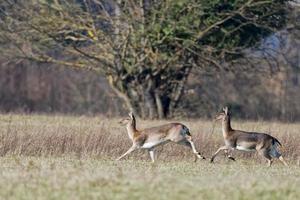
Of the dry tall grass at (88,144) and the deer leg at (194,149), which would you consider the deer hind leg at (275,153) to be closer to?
the deer leg at (194,149)

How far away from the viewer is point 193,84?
4316 centimetres

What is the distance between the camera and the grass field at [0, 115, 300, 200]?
1310cm

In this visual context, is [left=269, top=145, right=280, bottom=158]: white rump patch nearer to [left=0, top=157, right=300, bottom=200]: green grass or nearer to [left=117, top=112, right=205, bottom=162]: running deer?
[left=117, top=112, right=205, bottom=162]: running deer

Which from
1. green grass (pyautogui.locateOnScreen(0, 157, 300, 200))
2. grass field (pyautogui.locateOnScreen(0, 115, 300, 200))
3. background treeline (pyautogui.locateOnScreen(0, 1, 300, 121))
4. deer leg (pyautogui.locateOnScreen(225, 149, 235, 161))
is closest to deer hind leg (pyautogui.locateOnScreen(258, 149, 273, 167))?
grass field (pyautogui.locateOnScreen(0, 115, 300, 200))

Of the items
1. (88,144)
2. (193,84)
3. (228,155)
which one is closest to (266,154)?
(228,155)

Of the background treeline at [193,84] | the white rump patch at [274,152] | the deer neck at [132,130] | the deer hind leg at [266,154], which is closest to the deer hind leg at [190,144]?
the deer neck at [132,130]

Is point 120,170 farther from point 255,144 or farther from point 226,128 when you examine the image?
point 226,128

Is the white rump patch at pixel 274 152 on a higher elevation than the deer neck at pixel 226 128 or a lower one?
lower

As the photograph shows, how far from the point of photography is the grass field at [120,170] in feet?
43.0

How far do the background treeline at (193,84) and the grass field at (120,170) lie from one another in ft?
25.0

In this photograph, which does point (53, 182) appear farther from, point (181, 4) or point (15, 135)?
point (181, 4)

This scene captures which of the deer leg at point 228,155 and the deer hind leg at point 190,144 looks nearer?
the deer hind leg at point 190,144

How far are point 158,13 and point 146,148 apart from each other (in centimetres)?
1219

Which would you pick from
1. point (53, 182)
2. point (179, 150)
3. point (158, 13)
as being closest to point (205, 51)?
point (158, 13)
